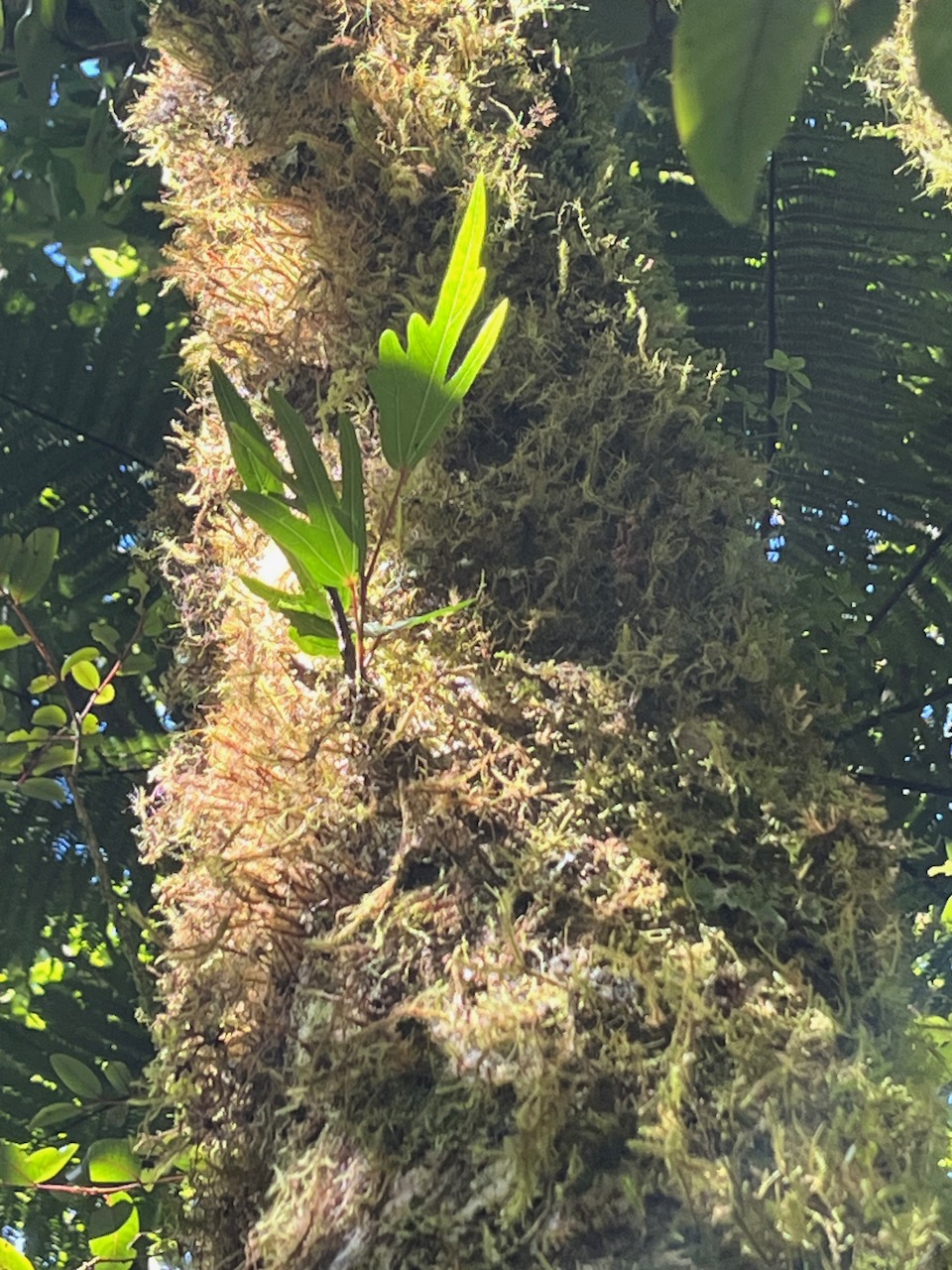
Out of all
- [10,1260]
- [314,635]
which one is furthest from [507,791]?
[10,1260]

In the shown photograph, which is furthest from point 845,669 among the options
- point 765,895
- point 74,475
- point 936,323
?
point 74,475

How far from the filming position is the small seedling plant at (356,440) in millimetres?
636

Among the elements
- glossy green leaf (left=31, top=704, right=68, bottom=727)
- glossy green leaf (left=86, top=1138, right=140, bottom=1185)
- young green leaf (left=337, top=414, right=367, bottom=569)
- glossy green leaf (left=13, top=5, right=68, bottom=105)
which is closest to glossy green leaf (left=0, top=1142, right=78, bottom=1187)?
glossy green leaf (left=86, top=1138, right=140, bottom=1185)

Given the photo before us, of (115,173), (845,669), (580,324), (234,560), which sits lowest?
(234,560)

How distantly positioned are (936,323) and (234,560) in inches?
42.7

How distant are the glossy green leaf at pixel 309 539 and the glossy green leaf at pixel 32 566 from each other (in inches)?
22.9

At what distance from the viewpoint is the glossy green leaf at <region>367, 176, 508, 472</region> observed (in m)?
0.63

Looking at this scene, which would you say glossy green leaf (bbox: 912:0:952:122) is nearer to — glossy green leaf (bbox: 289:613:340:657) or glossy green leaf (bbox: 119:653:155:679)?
glossy green leaf (bbox: 289:613:340:657)

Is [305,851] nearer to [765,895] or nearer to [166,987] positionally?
[166,987]

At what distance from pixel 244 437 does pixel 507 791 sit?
0.30 m

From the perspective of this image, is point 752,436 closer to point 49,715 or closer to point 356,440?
point 356,440

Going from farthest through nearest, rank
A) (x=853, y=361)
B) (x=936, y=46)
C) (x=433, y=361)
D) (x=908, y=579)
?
(x=853, y=361) → (x=908, y=579) → (x=433, y=361) → (x=936, y=46)

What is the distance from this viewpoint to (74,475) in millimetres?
1482

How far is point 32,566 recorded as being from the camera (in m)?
1.14
